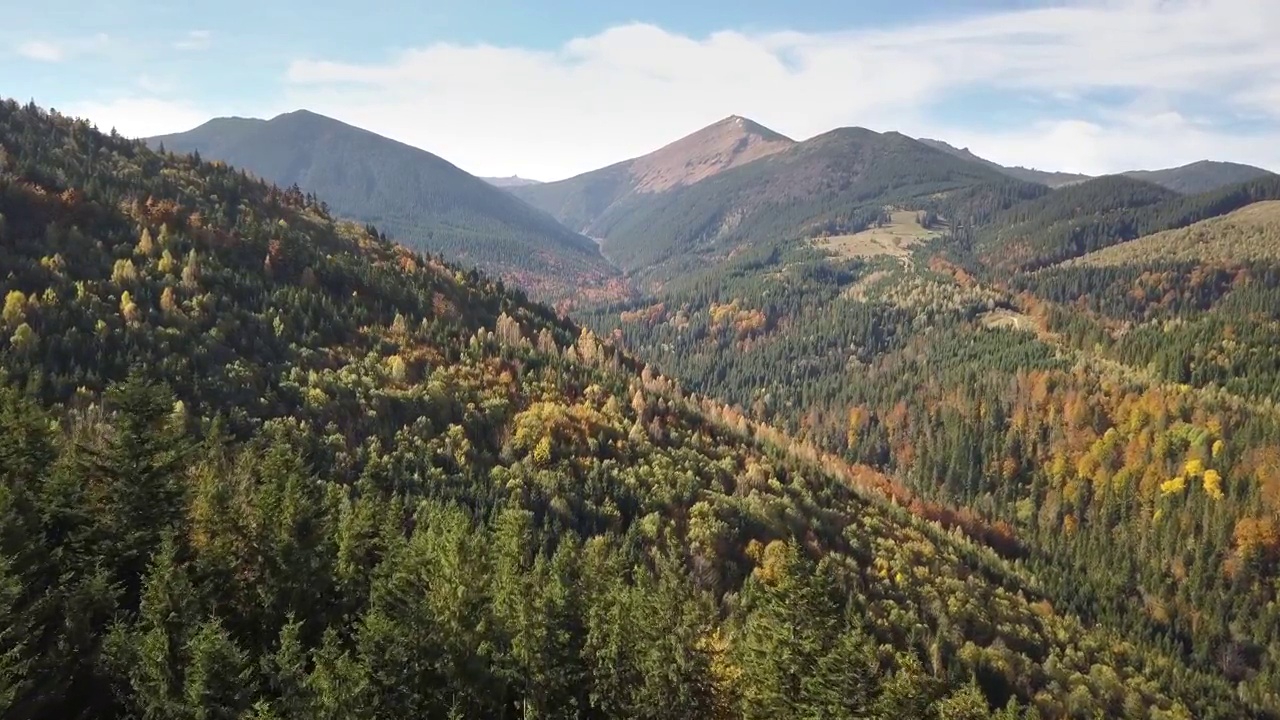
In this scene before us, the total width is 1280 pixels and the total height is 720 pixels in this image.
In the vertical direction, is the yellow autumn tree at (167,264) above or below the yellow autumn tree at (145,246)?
below

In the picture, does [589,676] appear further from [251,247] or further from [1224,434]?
[1224,434]

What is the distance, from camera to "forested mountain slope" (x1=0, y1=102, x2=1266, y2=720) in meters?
37.8

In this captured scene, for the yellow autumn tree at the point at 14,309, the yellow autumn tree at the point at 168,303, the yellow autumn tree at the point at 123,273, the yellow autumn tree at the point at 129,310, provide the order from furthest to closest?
1. the yellow autumn tree at the point at 123,273
2. the yellow autumn tree at the point at 168,303
3. the yellow autumn tree at the point at 129,310
4. the yellow autumn tree at the point at 14,309

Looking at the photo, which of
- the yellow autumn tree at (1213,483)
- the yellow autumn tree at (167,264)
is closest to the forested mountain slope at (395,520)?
the yellow autumn tree at (167,264)

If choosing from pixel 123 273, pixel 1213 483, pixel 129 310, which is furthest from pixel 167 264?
pixel 1213 483

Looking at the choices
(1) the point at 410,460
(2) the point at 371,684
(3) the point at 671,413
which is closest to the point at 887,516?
(3) the point at 671,413

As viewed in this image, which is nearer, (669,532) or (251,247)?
(669,532)

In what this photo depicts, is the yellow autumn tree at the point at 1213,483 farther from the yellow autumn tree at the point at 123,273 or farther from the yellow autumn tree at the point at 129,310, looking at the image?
the yellow autumn tree at the point at 123,273

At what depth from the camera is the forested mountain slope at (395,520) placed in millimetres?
37844

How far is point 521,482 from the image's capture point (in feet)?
303

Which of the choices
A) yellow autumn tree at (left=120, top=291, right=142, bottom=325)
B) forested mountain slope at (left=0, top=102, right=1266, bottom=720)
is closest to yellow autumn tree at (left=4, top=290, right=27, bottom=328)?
forested mountain slope at (left=0, top=102, right=1266, bottom=720)

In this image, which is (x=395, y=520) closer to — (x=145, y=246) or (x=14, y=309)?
(x=14, y=309)

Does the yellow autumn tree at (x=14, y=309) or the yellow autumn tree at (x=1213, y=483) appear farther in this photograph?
the yellow autumn tree at (x=1213, y=483)

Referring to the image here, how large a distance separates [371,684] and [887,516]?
106m
